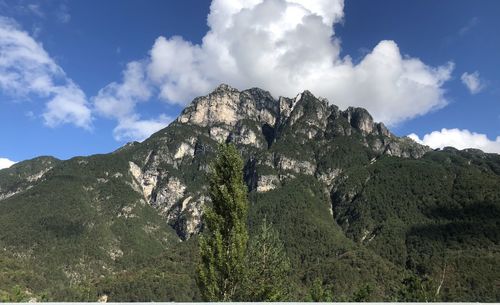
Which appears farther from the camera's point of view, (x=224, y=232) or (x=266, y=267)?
(x=266, y=267)

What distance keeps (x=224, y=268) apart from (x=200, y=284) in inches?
66.7

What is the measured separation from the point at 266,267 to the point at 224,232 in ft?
18.5

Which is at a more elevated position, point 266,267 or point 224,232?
point 224,232

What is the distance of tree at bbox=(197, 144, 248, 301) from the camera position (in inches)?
1128

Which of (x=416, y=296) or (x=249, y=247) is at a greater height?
(x=249, y=247)

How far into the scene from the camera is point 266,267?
34000mm

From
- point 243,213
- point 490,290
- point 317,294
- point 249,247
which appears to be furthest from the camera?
point 490,290

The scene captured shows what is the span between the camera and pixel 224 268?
2883cm

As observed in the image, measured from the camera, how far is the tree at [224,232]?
28.6 metres

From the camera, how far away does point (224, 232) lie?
3022cm

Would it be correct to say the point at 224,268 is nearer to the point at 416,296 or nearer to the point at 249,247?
the point at 249,247

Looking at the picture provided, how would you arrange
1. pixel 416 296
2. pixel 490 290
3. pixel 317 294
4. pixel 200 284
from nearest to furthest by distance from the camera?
1. pixel 200 284
2. pixel 416 296
3. pixel 317 294
4. pixel 490 290

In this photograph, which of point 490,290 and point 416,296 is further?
point 490,290

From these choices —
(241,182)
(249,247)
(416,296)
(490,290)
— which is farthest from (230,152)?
(490,290)
